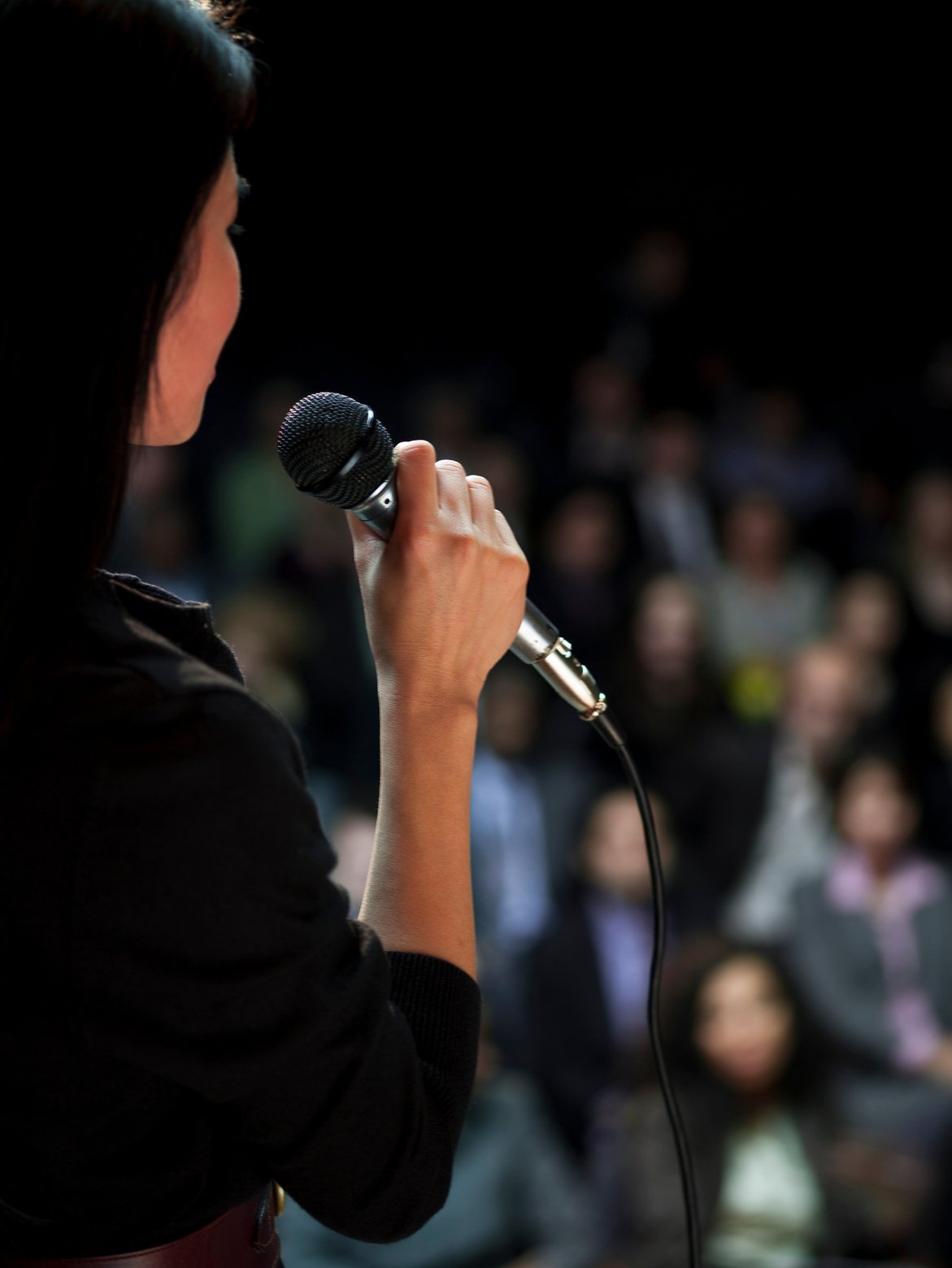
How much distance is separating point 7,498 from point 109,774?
0.35ft

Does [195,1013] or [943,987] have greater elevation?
[195,1013]

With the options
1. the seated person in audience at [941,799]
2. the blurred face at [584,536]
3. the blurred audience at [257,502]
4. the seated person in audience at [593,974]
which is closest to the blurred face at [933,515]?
the seated person in audience at [941,799]

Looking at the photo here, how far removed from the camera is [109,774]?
1.69ft

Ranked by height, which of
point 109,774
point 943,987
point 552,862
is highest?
point 109,774

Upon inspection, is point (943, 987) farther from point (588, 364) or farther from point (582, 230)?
point (582, 230)

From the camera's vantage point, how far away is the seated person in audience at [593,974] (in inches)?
102

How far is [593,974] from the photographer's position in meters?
2.68

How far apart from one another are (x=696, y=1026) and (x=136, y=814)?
79.9 inches

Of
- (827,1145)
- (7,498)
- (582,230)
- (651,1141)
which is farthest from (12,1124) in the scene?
(582,230)

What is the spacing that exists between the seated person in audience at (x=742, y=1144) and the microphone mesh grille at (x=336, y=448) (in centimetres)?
177

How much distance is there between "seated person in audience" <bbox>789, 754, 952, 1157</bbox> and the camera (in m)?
2.67

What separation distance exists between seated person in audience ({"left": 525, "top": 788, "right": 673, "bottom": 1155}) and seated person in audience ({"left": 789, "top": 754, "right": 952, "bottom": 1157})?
1.13 feet

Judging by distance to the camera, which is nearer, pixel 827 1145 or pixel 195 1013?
pixel 195 1013

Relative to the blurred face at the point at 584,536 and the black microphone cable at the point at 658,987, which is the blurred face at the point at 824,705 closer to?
the blurred face at the point at 584,536
